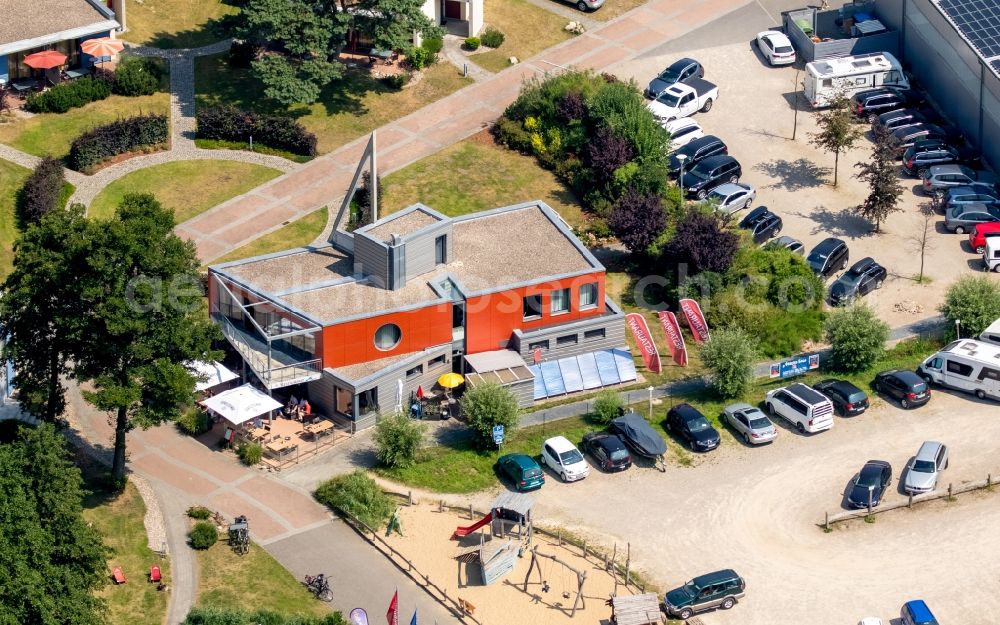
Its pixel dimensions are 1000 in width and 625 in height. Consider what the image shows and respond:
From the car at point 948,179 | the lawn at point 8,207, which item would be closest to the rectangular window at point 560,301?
the car at point 948,179

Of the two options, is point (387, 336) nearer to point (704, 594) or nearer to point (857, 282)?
point (704, 594)

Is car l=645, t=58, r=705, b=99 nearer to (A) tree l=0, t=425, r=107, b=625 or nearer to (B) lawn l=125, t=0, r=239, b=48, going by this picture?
(B) lawn l=125, t=0, r=239, b=48

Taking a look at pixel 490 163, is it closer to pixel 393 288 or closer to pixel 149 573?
pixel 393 288

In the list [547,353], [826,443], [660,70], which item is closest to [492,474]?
[547,353]

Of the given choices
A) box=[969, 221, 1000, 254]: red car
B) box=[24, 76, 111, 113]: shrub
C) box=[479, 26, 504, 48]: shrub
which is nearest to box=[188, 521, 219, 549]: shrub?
box=[24, 76, 111, 113]: shrub

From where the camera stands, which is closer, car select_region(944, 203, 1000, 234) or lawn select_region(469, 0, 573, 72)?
car select_region(944, 203, 1000, 234)

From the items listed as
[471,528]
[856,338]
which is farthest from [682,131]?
[471,528]

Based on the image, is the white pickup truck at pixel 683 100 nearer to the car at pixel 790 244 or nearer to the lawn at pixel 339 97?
the lawn at pixel 339 97
